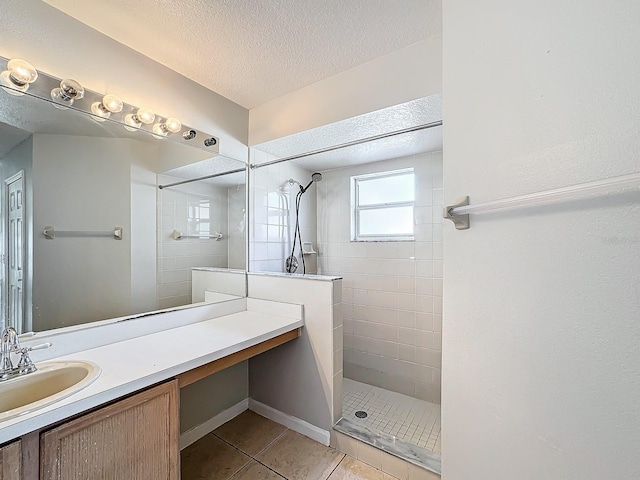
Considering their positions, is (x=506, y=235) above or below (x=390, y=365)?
above

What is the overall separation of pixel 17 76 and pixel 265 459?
7.51ft

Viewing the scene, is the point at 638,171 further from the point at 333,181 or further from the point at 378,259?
the point at 333,181

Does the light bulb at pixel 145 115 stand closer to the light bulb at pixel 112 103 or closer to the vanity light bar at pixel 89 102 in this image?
the vanity light bar at pixel 89 102

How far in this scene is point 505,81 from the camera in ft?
2.28

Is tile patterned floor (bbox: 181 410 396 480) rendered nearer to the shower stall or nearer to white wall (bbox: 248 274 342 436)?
white wall (bbox: 248 274 342 436)

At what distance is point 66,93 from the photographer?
4.31 feet

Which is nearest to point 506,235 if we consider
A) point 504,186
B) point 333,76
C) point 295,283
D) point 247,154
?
point 504,186

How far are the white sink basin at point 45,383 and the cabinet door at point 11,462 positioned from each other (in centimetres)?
13

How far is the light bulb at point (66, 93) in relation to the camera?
4.25ft

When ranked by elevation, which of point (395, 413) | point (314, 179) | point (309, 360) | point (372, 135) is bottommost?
point (395, 413)

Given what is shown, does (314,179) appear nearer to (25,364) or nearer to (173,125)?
(173,125)

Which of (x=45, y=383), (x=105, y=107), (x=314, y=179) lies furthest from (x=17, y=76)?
(x=314, y=179)

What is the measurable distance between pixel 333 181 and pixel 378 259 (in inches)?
38.2

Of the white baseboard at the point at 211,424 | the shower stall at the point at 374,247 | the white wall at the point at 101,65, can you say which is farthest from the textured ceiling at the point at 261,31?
the white baseboard at the point at 211,424
